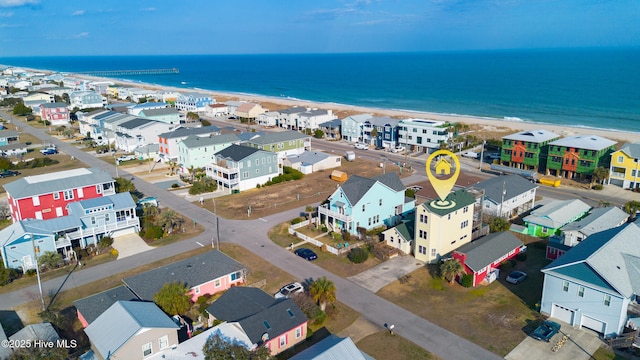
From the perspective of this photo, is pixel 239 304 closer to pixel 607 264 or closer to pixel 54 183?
pixel 607 264

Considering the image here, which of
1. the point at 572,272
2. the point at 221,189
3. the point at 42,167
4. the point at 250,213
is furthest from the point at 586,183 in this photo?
the point at 42,167

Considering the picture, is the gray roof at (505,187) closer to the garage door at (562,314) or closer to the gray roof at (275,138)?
the garage door at (562,314)

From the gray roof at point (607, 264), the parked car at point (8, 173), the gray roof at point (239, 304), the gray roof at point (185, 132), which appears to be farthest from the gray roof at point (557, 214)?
the parked car at point (8, 173)

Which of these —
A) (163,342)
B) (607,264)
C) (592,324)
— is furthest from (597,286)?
(163,342)

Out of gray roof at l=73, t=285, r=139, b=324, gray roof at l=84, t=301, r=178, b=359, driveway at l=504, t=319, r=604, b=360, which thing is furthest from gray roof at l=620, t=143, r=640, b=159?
gray roof at l=73, t=285, r=139, b=324

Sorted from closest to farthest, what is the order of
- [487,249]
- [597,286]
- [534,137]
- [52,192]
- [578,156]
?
[597,286]
[487,249]
[52,192]
[578,156]
[534,137]
